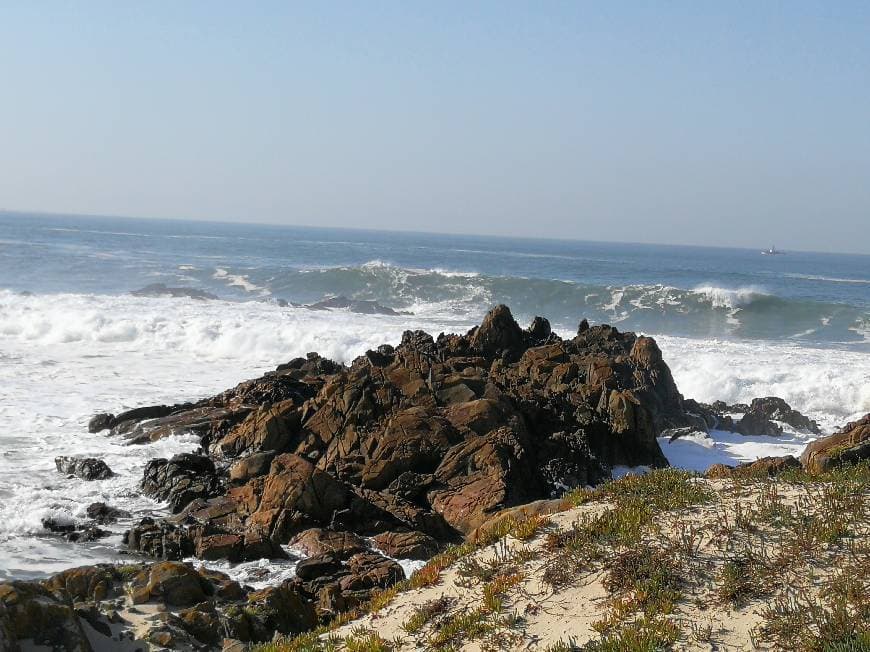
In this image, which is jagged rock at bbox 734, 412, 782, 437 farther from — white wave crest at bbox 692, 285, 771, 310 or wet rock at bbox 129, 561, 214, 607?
white wave crest at bbox 692, 285, 771, 310

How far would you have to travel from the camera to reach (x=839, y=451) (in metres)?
12.8

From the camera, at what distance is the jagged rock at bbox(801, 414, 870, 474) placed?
11945mm

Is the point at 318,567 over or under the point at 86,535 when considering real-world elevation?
over

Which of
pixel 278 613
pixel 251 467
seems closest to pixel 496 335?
pixel 251 467

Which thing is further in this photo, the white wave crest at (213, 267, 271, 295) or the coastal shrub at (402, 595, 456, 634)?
the white wave crest at (213, 267, 271, 295)

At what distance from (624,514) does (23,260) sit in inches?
3013

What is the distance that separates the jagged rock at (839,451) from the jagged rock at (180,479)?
11.4 metres

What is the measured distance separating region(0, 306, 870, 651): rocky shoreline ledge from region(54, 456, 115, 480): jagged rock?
4cm

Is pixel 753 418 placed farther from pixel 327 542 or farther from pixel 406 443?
pixel 327 542

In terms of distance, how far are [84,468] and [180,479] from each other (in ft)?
7.64

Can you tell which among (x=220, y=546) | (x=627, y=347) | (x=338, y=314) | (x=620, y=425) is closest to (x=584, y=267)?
(x=338, y=314)

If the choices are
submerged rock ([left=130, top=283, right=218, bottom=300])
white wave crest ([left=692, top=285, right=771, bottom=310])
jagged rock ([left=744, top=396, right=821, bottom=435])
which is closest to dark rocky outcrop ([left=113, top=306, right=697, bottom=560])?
jagged rock ([left=744, top=396, right=821, bottom=435])

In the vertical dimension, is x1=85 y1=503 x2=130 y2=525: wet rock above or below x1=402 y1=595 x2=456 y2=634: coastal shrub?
below

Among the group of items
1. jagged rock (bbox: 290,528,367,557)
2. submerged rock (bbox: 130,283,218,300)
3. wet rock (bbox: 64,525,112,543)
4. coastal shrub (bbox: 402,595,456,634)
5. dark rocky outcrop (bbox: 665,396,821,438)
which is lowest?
wet rock (bbox: 64,525,112,543)
